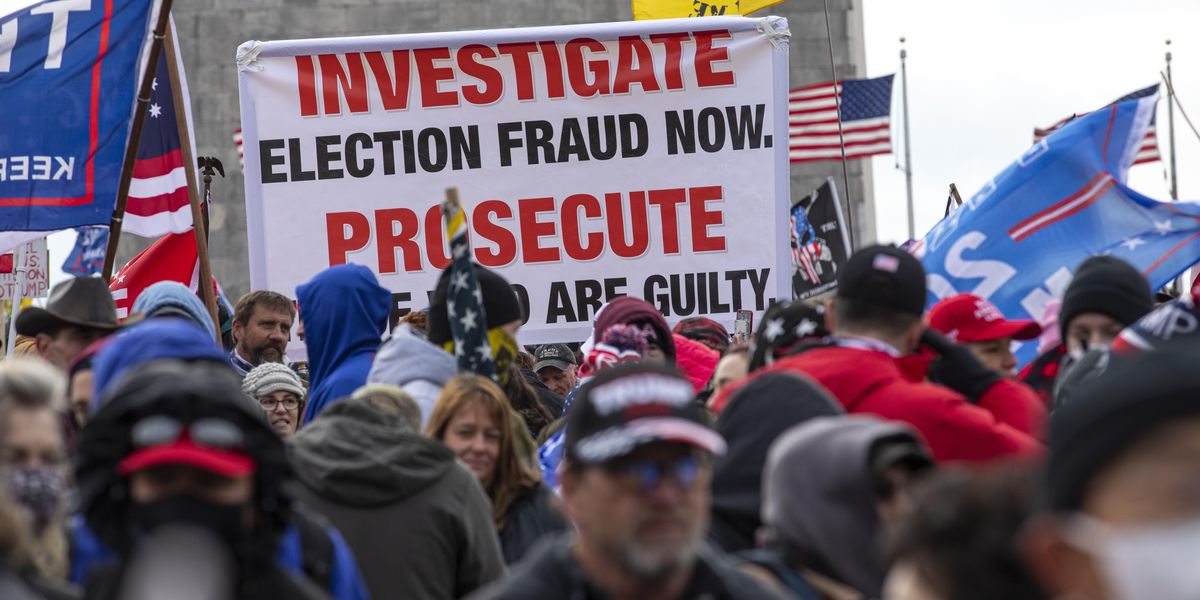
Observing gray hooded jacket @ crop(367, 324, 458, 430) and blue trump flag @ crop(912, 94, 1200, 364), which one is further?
blue trump flag @ crop(912, 94, 1200, 364)

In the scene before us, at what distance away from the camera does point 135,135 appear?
803 centimetres

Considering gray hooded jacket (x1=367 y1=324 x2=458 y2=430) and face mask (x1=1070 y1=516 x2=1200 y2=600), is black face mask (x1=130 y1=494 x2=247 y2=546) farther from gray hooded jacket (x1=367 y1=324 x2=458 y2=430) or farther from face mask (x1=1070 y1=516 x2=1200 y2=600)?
gray hooded jacket (x1=367 y1=324 x2=458 y2=430)

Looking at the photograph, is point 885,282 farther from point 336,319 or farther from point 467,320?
point 336,319

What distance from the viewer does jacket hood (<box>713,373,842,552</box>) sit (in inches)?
162

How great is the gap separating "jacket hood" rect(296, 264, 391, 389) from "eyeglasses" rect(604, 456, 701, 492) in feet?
11.5

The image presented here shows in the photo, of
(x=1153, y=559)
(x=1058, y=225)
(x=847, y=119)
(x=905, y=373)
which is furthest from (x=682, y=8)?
(x=1153, y=559)

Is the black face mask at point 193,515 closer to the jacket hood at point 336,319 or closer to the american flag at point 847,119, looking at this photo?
the jacket hood at point 336,319

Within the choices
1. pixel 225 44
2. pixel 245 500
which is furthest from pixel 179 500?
pixel 225 44

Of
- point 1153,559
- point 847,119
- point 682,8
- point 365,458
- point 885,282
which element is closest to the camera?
point 1153,559

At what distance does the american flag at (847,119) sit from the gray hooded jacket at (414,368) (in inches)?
482

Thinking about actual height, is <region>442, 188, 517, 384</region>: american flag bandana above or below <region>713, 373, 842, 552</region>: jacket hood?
above

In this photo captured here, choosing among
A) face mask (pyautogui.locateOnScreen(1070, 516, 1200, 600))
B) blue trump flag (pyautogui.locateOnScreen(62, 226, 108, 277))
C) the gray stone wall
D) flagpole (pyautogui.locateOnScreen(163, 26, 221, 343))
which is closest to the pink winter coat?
flagpole (pyautogui.locateOnScreen(163, 26, 221, 343))

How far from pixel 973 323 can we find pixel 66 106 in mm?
4526

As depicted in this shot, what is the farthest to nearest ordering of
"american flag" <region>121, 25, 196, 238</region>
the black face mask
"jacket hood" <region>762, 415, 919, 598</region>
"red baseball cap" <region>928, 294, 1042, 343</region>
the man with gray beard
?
1. "american flag" <region>121, 25, 196, 238</region>
2. "red baseball cap" <region>928, 294, 1042, 343</region>
3. "jacket hood" <region>762, 415, 919, 598</region>
4. the man with gray beard
5. the black face mask
